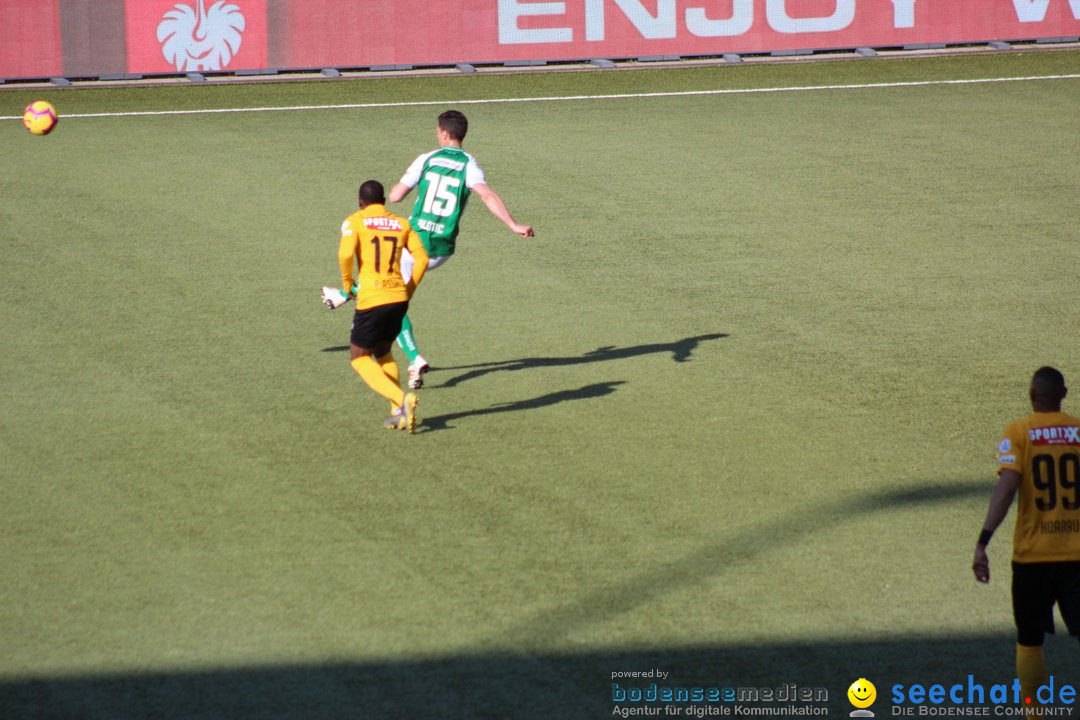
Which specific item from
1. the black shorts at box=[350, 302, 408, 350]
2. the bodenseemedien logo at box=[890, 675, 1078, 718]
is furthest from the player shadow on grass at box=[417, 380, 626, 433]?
the bodenseemedien logo at box=[890, 675, 1078, 718]

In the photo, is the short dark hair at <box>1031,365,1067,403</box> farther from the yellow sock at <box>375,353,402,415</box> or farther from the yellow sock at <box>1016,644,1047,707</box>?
the yellow sock at <box>375,353,402,415</box>

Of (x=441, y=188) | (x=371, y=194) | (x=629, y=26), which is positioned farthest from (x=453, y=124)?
(x=629, y=26)

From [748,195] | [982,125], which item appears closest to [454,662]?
[748,195]

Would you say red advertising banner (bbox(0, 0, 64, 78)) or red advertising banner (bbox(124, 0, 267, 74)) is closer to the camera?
red advertising banner (bbox(0, 0, 64, 78))

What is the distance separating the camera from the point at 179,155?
20.0m

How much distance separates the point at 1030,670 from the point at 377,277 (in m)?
5.67

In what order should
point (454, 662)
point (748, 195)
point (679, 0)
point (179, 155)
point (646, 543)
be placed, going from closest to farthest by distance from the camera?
1. point (454, 662)
2. point (646, 543)
3. point (748, 195)
4. point (179, 155)
5. point (679, 0)

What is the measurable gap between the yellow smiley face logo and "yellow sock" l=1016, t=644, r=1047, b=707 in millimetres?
755

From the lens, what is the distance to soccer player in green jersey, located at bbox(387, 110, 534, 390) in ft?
37.5

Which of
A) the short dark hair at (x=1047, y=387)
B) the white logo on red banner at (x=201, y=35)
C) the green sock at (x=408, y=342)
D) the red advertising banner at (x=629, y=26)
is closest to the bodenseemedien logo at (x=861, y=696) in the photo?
the short dark hair at (x=1047, y=387)

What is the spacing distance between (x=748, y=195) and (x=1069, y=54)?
11452 mm

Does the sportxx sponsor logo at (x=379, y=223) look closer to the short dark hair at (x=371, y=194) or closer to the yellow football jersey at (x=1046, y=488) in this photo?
the short dark hair at (x=371, y=194)

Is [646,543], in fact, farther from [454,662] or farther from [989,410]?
[989,410]

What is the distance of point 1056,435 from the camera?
6.66 metres
